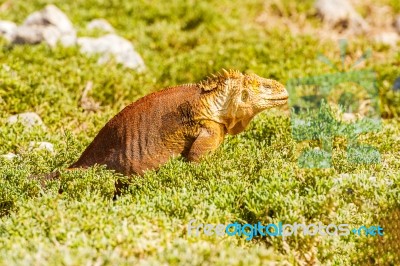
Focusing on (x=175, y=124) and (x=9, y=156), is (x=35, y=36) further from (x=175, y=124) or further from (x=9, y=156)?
(x=175, y=124)

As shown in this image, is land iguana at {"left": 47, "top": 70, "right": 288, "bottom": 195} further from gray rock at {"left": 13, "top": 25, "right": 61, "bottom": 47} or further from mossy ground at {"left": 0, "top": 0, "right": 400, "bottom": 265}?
gray rock at {"left": 13, "top": 25, "right": 61, "bottom": 47}

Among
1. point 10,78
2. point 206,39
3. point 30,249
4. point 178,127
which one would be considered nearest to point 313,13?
point 206,39

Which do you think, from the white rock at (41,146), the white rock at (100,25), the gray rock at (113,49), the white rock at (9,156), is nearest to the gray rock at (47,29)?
the gray rock at (113,49)

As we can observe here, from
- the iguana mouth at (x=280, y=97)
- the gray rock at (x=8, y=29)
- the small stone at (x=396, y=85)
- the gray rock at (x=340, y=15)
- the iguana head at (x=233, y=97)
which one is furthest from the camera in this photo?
the gray rock at (x=340, y=15)

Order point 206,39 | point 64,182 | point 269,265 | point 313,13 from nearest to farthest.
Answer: point 269,265 < point 64,182 < point 206,39 < point 313,13

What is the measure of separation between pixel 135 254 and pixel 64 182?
5.84 ft

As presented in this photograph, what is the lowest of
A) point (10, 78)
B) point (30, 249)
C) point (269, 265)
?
point (269, 265)

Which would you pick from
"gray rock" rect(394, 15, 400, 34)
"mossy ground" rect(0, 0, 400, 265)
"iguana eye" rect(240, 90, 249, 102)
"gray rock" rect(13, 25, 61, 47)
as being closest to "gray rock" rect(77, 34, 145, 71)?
"gray rock" rect(13, 25, 61, 47)

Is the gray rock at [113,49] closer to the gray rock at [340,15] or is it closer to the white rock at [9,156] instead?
the white rock at [9,156]

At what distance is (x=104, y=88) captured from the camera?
11.1 metres

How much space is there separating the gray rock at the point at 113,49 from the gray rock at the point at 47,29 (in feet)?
1.02

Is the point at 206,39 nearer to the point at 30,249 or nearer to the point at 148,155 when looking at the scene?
the point at 148,155

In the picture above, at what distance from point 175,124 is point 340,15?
933cm

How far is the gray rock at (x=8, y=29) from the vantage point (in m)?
12.9
